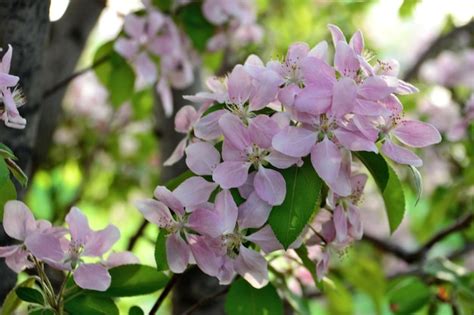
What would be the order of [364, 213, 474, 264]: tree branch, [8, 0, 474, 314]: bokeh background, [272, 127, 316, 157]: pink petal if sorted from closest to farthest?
1. [272, 127, 316, 157]: pink petal
2. [364, 213, 474, 264]: tree branch
3. [8, 0, 474, 314]: bokeh background

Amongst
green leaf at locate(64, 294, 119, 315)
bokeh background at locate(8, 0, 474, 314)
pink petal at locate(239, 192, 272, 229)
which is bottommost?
bokeh background at locate(8, 0, 474, 314)

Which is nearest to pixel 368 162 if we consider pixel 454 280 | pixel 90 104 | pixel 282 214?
pixel 282 214

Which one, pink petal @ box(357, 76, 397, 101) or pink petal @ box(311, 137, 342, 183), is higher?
pink petal @ box(357, 76, 397, 101)

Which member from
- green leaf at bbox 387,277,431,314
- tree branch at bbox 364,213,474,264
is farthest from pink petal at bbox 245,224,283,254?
tree branch at bbox 364,213,474,264

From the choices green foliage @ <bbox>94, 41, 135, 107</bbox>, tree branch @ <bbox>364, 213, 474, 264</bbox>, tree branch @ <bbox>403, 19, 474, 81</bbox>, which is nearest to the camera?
green foliage @ <bbox>94, 41, 135, 107</bbox>

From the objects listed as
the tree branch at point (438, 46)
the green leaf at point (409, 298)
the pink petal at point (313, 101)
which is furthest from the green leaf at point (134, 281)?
the tree branch at point (438, 46)

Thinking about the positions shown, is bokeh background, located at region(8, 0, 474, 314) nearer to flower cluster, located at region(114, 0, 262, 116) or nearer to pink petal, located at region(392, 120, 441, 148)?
flower cluster, located at region(114, 0, 262, 116)

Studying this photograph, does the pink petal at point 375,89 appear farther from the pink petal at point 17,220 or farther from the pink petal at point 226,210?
the pink petal at point 17,220
